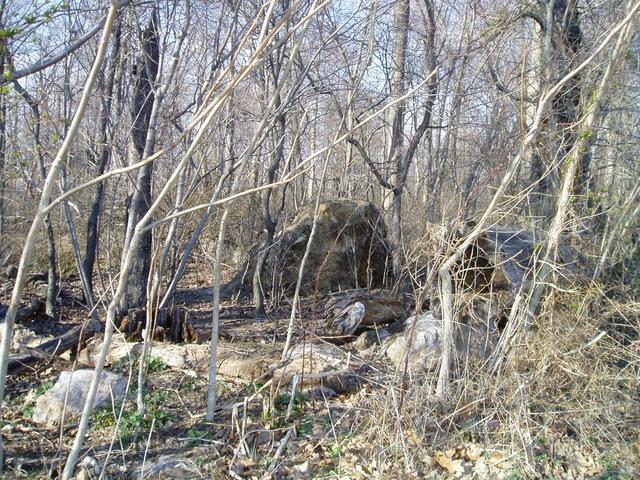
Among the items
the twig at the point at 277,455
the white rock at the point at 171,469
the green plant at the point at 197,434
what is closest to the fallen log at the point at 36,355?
the green plant at the point at 197,434

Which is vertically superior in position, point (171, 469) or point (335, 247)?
point (335, 247)

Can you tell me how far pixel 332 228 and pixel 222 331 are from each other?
2698 millimetres

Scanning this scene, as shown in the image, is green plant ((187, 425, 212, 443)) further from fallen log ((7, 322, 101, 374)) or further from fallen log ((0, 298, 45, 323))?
fallen log ((0, 298, 45, 323))

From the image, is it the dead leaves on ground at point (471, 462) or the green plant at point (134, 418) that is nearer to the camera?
the dead leaves on ground at point (471, 462)

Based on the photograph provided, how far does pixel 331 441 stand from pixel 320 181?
272cm

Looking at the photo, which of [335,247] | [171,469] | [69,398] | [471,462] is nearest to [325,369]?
[471,462]

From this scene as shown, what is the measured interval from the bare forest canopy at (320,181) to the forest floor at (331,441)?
0.41 ft

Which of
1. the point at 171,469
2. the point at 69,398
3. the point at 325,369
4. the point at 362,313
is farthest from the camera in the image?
the point at 362,313

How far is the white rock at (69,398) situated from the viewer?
4.23 meters

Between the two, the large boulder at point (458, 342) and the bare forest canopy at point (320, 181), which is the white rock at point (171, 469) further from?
the large boulder at point (458, 342)

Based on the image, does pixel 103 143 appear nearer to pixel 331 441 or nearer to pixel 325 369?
pixel 325 369

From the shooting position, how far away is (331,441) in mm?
4008

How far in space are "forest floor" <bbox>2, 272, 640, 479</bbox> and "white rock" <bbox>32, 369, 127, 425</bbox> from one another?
9cm

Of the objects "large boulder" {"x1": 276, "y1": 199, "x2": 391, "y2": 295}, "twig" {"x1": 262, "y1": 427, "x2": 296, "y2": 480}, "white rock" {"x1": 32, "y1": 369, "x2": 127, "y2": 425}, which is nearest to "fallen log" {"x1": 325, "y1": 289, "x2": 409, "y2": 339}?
"large boulder" {"x1": 276, "y1": 199, "x2": 391, "y2": 295}
